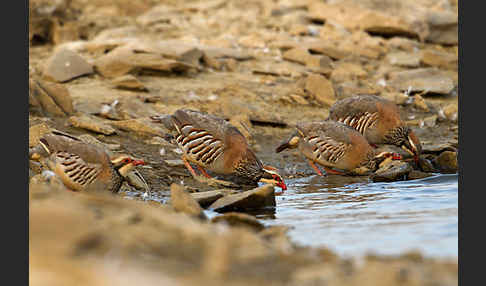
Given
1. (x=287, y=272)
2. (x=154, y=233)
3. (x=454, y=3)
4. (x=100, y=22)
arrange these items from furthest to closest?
1. (x=454, y=3)
2. (x=100, y=22)
3. (x=154, y=233)
4. (x=287, y=272)

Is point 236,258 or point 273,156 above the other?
point 236,258

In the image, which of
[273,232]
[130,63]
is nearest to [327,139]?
[130,63]

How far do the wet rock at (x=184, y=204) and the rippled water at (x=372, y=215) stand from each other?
71 cm

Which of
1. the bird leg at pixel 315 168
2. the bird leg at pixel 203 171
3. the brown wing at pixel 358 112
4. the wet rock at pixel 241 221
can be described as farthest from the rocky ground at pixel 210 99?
the brown wing at pixel 358 112

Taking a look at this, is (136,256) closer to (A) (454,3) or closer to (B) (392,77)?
(B) (392,77)

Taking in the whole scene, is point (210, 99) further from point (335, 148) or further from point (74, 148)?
point (74, 148)

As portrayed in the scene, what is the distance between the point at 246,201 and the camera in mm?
7281

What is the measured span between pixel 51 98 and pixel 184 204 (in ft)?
15.5

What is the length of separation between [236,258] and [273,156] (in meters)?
6.61

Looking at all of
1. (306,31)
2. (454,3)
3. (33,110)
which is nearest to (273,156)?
(33,110)

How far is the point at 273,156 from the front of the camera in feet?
35.2

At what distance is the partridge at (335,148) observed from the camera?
10.0 m

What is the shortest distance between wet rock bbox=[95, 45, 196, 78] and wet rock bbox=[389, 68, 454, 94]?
392cm

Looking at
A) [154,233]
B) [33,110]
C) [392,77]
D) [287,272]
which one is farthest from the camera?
[392,77]
